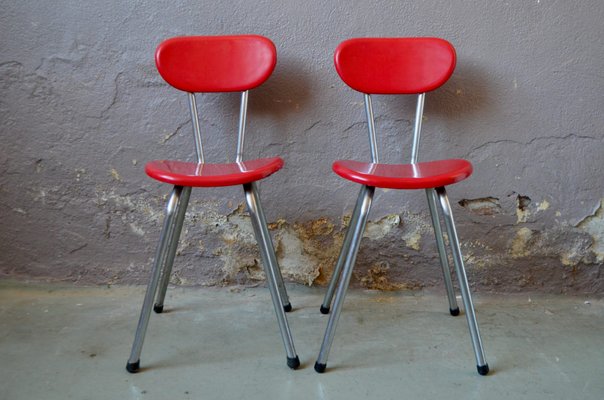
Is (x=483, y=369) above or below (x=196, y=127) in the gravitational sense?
below

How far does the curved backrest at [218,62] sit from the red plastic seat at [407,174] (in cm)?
44

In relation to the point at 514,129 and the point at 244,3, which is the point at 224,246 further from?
the point at 514,129

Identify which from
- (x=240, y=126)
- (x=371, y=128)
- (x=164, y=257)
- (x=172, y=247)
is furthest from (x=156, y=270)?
(x=371, y=128)

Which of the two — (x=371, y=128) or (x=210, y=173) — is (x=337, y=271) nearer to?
(x=371, y=128)

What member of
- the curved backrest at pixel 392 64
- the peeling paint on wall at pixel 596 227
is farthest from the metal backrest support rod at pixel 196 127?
the peeling paint on wall at pixel 596 227

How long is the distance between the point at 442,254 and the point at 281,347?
614mm

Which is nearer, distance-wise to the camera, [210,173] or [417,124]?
[210,173]

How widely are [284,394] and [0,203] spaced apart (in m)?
1.35

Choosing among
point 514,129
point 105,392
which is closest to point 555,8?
point 514,129

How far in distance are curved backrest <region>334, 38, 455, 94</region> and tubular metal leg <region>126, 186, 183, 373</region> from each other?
694mm

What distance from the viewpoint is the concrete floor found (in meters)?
1.74

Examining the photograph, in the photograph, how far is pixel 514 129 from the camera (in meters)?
2.24

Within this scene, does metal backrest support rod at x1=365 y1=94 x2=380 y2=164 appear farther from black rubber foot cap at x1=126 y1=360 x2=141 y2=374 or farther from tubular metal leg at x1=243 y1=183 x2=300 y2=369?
black rubber foot cap at x1=126 y1=360 x2=141 y2=374

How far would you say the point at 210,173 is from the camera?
1.81 metres
